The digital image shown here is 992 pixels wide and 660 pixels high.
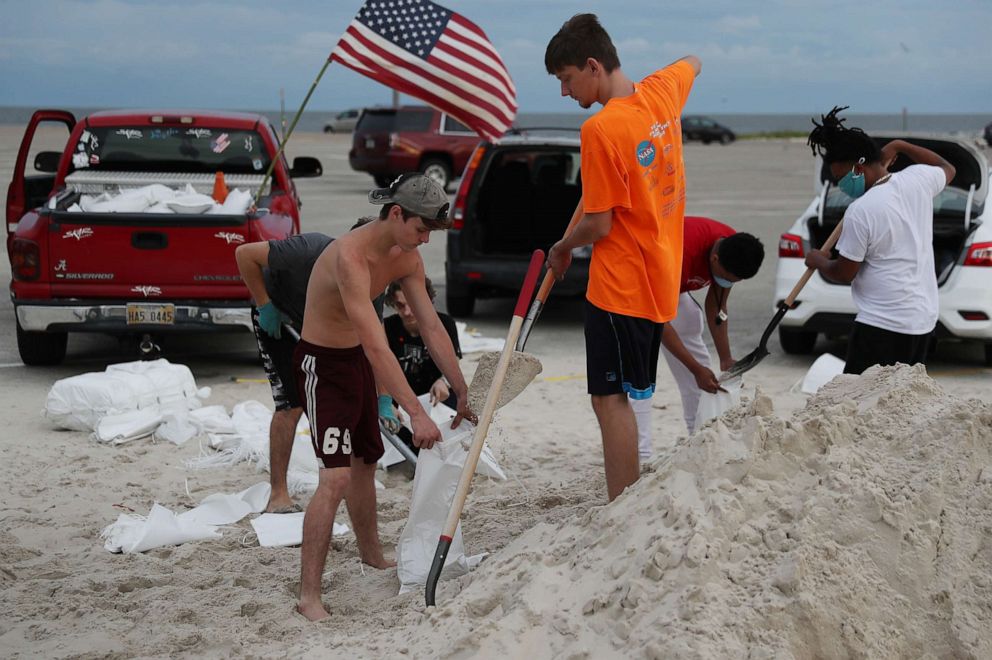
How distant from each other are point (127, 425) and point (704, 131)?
52972 mm

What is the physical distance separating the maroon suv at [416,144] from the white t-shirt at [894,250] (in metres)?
20.0

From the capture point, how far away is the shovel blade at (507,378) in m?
5.04

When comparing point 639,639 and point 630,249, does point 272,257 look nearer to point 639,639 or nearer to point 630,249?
point 630,249

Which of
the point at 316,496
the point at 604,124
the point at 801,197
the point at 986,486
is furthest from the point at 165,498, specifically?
the point at 801,197

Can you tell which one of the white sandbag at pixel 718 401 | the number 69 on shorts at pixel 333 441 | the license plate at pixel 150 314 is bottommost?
the license plate at pixel 150 314

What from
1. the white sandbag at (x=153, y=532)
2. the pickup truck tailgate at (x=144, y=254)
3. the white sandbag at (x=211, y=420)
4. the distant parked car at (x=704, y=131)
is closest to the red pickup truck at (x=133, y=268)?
the pickup truck tailgate at (x=144, y=254)

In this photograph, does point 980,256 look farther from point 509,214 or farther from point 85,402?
point 85,402

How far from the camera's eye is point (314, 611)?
471 centimetres

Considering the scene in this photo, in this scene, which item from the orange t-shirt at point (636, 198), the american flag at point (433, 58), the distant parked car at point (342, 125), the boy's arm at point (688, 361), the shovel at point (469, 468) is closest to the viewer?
the shovel at point (469, 468)

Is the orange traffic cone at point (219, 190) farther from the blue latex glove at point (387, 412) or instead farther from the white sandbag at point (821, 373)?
the white sandbag at point (821, 373)

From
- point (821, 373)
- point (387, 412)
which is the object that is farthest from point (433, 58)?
point (387, 412)

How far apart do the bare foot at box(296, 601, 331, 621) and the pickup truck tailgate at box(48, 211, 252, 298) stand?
14.2 ft

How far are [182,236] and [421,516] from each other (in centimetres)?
430

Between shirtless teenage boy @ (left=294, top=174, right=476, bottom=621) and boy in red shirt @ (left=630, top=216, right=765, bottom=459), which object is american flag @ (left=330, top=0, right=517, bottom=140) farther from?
shirtless teenage boy @ (left=294, top=174, right=476, bottom=621)
